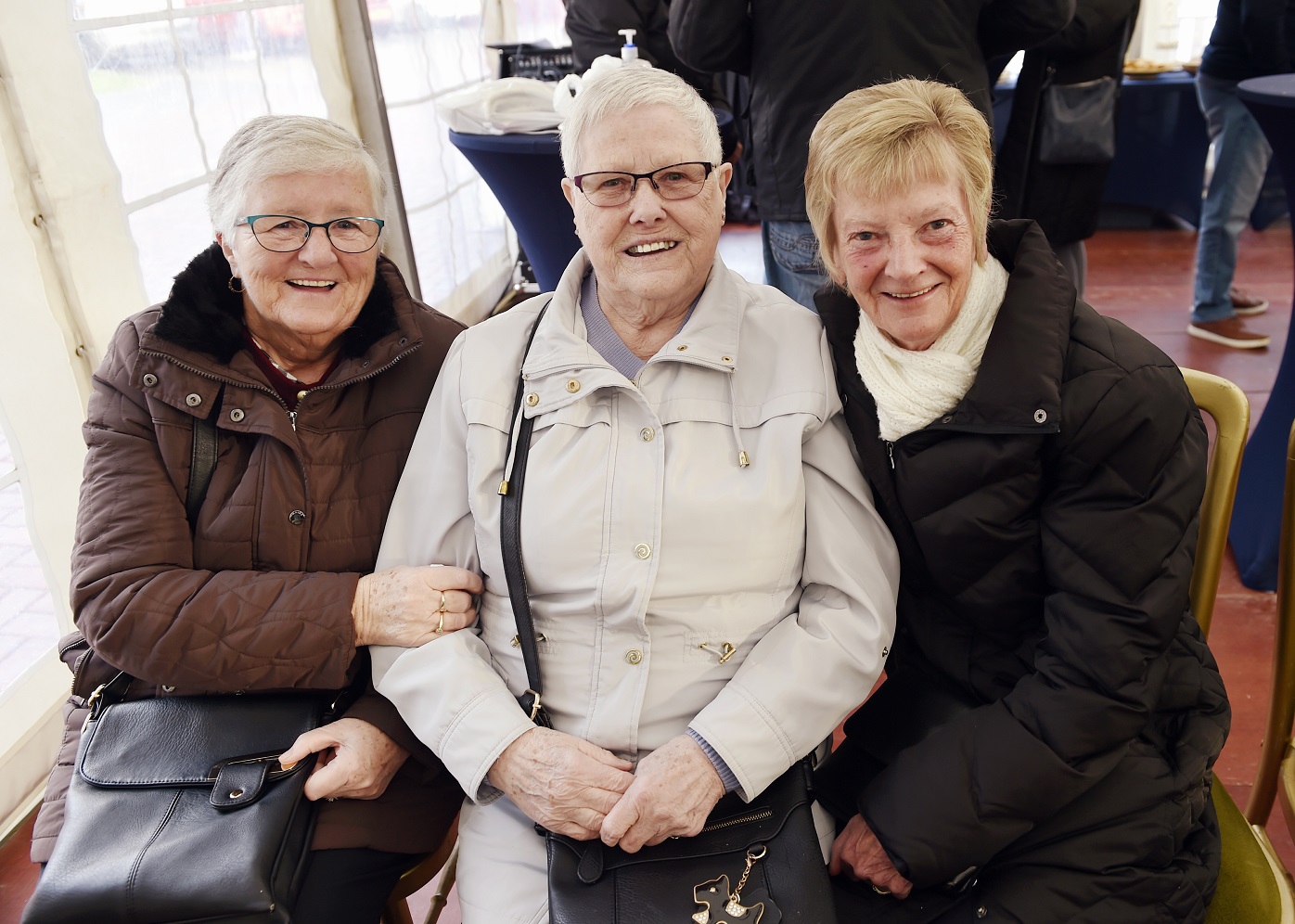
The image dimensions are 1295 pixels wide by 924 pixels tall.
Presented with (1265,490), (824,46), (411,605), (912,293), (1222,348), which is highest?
(824,46)

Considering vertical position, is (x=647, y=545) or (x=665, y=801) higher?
(x=647, y=545)

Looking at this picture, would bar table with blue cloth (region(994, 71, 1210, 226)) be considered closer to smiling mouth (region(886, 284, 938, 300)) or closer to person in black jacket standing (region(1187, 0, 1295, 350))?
person in black jacket standing (region(1187, 0, 1295, 350))

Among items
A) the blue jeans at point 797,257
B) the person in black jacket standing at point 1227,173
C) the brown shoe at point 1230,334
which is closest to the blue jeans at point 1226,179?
the person in black jacket standing at point 1227,173

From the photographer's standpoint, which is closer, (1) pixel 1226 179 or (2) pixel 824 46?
(2) pixel 824 46

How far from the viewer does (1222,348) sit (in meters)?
4.61

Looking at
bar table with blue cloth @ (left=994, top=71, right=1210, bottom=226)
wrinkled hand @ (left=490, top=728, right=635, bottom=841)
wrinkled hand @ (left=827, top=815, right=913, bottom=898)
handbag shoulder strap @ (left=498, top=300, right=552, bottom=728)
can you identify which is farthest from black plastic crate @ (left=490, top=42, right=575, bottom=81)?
wrinkled hand @ (left=827, top=815, right=913, bottom=898)

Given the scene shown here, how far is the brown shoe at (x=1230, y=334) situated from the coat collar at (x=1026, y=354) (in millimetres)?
3905

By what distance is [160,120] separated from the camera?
2631 mm

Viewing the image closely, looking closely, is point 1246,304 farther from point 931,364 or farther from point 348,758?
point 348,758

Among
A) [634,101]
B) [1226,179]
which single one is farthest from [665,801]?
[1226,179]

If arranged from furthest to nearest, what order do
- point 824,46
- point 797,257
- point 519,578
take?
point 797,257
point 824,46
point 519,578

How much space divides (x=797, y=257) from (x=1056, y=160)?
967mm

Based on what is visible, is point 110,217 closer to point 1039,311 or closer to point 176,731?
point 176,731

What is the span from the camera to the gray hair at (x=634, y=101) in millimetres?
1487
